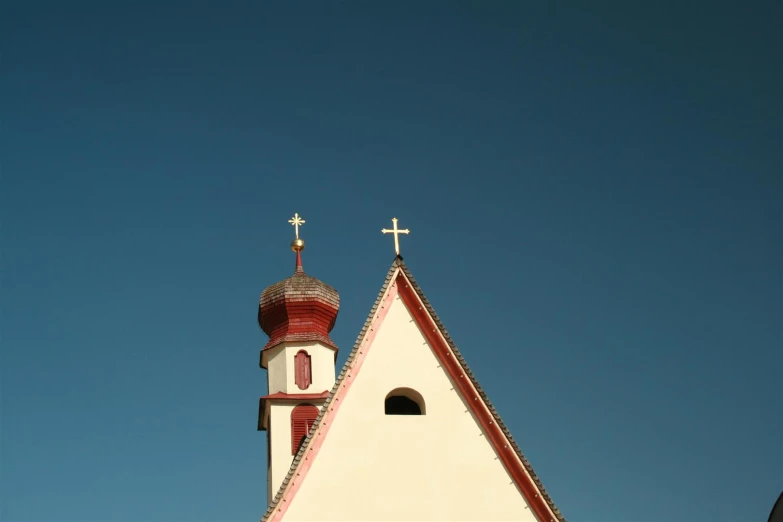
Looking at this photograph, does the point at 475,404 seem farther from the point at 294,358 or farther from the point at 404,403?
the point at 294,358

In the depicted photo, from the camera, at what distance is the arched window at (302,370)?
28906 millimetres

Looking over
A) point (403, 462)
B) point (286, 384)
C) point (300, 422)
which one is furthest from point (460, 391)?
point (286, 384)

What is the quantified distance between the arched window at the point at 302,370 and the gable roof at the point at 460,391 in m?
12.8

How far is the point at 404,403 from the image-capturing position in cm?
1645

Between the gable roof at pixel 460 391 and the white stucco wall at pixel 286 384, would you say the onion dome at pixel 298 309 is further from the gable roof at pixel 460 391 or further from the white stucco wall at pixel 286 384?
the gable roof at pixel 460 391

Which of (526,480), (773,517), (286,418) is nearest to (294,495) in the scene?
(526,480)

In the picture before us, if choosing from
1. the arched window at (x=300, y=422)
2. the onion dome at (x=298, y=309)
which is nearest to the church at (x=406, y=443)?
the arched window at (x=300, y=422)

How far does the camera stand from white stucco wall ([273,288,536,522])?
49.2ft

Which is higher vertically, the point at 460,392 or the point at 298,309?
the point at 298,309

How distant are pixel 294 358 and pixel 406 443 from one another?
553 inches

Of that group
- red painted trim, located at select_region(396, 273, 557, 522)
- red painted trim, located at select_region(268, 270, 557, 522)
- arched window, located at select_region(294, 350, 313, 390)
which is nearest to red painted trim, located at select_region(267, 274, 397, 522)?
red painted trim, located at select_region(268, 270, 557, 522)

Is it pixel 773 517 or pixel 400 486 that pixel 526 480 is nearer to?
pixel 400 486

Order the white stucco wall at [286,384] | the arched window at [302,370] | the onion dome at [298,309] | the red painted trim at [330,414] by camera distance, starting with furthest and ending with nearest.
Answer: the onion dome at [298,309] < the arched window at [302,370] < the white stucco wall at [286,384] < the red painted trim at [330,414]

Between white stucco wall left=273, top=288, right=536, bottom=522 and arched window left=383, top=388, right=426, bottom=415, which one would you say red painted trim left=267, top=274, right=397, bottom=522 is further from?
arched window left=383, top=388, right=426, bottom=415
